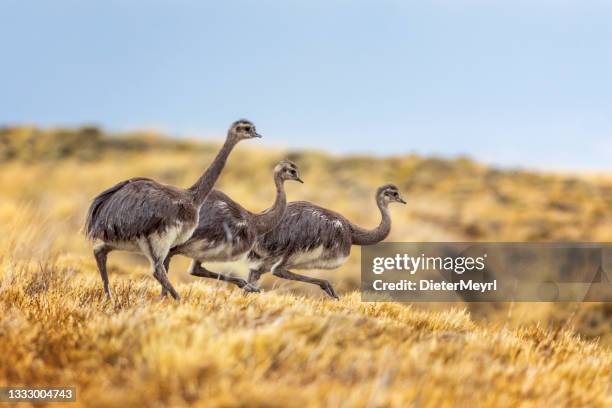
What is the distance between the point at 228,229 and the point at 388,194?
2674mm

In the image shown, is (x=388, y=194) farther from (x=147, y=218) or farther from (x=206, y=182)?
(x=147, y=218)

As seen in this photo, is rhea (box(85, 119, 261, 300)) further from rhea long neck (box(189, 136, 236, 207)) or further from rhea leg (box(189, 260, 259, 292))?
rhea leg (box(189, 260, 259, 292))

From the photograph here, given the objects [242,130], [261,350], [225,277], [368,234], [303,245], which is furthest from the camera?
[368,234]

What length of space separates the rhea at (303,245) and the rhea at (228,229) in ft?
1.63

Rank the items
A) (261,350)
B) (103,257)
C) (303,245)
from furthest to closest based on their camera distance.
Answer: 1. (303,245)
2. (103,257)
3. (261,350)

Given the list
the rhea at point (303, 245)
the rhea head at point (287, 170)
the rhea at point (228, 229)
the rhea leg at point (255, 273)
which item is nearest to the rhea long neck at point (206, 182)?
the rhea at point (228, 229)

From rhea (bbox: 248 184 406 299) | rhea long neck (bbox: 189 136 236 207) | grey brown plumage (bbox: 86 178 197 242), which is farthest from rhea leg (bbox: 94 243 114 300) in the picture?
rhea (bbox: 248 184 406 299)

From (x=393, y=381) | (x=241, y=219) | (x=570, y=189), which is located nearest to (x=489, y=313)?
(x=241, y=219)

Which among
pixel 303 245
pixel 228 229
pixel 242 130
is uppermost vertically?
pixel 242 130

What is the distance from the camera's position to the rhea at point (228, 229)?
7430mm

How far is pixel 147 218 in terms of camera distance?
658 cm

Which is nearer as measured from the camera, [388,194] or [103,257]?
[103,257]

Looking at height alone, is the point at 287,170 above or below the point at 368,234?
above

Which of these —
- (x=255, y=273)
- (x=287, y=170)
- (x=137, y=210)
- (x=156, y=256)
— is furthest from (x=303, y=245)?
(x=137, y=210)
